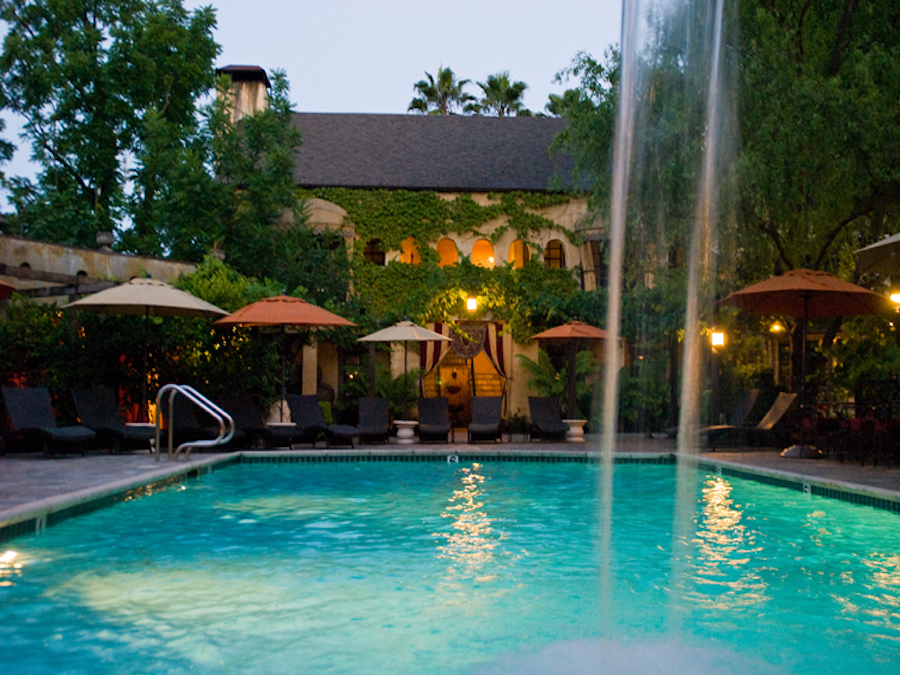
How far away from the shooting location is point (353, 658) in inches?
178

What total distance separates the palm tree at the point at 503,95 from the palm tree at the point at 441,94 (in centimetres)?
133

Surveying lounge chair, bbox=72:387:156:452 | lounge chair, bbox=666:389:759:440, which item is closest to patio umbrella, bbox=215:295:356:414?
lounge chair, bbox=72:387:156:452

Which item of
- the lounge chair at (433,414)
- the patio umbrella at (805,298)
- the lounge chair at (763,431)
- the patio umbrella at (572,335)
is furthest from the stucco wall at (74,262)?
the lounge chair at (763,431)

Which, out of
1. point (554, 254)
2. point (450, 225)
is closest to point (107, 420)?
point (450, 225)

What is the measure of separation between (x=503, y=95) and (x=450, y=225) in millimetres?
20558

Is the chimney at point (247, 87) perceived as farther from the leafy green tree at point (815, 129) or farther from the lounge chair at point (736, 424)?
the lounge chair at point (736, 424)

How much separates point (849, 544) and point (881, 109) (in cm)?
Result: 868

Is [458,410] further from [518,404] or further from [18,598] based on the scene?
[18,598]

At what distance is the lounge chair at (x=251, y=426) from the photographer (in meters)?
14.1

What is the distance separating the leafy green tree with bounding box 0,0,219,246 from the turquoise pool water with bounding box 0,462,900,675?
20385 mm

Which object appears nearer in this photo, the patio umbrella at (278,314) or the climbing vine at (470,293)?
the patio umbrella at (278,314)

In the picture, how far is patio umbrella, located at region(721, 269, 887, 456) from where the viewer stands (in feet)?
40.8

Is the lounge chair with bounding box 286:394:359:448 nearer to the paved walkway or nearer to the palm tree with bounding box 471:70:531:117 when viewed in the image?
the paved walkway

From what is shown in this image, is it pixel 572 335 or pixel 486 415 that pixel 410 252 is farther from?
pixel 486 415
